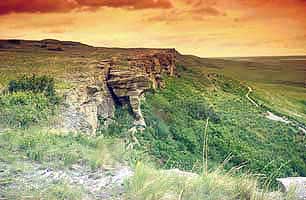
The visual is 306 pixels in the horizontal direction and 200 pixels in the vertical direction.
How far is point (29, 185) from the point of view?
3.09 metres

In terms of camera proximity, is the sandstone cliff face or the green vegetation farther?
the green vegetation

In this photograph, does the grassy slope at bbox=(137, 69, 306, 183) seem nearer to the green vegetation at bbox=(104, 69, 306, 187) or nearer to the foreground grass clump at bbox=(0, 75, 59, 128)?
the green vegetation at bbox=(104, 69, 306, 187)

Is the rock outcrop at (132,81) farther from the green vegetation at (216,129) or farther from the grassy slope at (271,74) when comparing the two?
the grassy slope at (271,74)

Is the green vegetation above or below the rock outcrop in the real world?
below

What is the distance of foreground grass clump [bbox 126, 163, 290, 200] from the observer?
2932 millimetres

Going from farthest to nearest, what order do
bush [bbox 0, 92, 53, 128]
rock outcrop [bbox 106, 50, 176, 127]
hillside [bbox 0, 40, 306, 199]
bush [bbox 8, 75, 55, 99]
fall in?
rock outcrop [bbox 106, 50, 176, 127] < bush [bbox 8, 75, 55, 99] < bush [bbox 0, 92, 53, 128] < hillside [bbox 0, 40, 306, 199]

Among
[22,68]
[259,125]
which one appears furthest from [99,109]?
[259,125]

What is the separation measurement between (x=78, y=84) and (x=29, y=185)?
42.8 feet

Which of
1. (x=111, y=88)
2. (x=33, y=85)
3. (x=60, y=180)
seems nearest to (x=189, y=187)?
(x=60, y=180)

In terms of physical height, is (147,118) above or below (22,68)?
below

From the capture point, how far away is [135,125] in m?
20.2

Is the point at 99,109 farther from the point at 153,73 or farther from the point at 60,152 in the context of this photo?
the point at 60,152

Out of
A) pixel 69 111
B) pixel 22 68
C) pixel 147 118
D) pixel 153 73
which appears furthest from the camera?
pixel 153 73

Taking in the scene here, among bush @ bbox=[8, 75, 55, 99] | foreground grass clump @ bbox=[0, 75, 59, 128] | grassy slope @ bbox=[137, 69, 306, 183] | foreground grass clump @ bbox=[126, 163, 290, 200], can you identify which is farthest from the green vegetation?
foreground grass clump @ bbox=[126, 163, 290, 200]
